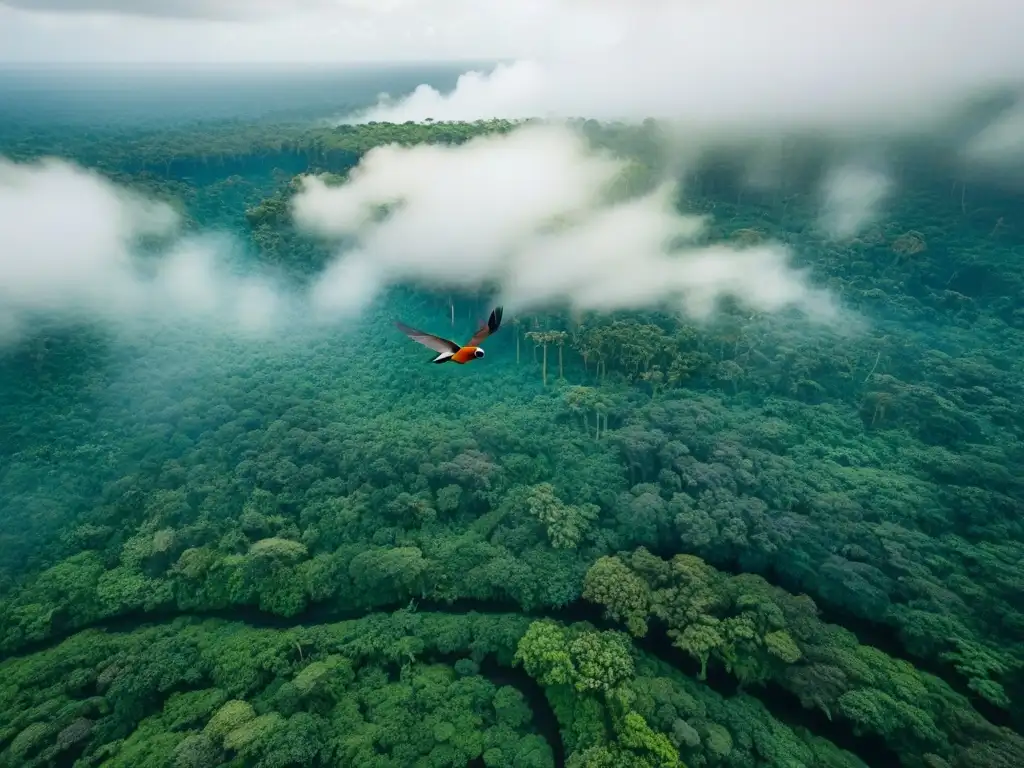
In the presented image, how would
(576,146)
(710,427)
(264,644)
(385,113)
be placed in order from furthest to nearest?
(385,113)
(576,146)
(710,427)
(264,644)

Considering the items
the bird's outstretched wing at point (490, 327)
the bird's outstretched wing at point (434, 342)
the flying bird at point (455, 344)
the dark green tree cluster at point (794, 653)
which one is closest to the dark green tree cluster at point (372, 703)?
the dark green tree cluster at point (794, 653)

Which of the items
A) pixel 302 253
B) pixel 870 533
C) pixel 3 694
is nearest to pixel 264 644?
pixel 3 694

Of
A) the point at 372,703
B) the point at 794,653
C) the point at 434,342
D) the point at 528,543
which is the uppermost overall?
the point at 434,342

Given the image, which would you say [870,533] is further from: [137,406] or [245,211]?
[245,211]

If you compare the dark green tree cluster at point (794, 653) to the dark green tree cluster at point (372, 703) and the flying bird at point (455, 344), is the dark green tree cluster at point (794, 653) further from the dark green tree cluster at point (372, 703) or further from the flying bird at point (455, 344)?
the flying bird at point (455, 344)

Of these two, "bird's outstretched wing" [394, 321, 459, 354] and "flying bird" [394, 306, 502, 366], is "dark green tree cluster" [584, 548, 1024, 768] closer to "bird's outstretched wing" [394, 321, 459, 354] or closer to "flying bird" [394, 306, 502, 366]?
"flying bird" [394, 306, 502, 366]

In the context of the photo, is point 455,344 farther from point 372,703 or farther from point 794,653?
point 794,653

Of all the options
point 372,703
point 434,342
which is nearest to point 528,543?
point 372,703
